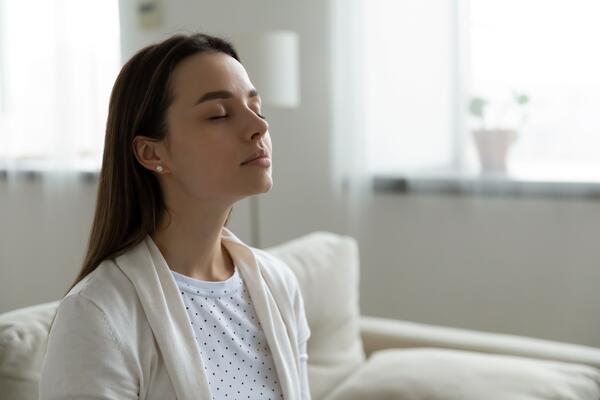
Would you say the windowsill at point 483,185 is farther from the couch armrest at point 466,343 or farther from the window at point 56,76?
the window at point 56,76

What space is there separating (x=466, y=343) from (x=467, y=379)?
0.39m

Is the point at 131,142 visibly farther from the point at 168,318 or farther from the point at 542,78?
the point at 542,78

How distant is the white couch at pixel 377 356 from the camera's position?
4.29 feet

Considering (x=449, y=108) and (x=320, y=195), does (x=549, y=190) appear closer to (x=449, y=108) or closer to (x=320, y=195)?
(x=449, y=108)

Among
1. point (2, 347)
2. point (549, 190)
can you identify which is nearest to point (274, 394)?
point (2, 347)

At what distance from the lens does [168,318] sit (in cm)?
108

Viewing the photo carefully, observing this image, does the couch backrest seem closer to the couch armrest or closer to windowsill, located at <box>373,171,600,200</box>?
the couch armrest

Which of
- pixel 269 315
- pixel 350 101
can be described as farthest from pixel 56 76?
pixel 269 315

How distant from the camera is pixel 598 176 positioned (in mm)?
2645

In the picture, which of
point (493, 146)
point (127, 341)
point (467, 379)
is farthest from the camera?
point (493, 146)

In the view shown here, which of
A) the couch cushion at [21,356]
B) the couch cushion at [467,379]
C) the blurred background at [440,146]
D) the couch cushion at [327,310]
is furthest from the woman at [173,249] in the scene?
the blurred background at [440,146]

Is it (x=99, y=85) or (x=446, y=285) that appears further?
(x=99, y=85)

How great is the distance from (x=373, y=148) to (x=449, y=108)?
337mm

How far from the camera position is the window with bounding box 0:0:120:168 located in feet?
12.6
